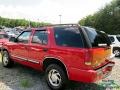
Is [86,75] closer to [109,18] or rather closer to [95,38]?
[95,38]

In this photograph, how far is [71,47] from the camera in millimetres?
5273

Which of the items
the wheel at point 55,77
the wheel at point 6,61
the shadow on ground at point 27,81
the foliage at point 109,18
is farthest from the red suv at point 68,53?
the foliage at point 109,18

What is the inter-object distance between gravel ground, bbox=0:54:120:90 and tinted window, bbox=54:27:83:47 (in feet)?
A: 4.67

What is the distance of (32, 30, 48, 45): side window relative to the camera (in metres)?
6.15

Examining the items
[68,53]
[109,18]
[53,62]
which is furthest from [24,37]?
[109,18]

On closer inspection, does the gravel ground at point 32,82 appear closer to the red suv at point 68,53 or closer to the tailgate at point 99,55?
the red suv at point 68,53

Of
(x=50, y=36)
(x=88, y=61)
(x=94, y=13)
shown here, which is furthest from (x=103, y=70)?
(x=94, y=13)

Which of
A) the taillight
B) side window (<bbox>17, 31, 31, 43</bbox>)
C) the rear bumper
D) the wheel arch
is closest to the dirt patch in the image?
the wheel arch

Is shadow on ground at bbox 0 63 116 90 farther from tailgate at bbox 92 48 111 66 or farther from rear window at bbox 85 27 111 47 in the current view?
rear window at bbox 85 27 111 47

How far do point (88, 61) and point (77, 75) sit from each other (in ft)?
1.57

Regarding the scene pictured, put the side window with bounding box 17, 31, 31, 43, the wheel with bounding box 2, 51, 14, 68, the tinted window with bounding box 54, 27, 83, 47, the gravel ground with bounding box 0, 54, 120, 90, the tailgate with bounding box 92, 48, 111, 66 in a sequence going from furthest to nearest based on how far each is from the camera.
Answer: the wheel with bounding box 2, 51, 14, 68
the side window with bounding box 17, 31, 31, 43
the gravel ground with bounding box 0, 54, 120, 90
the tinted window with bounding box 54, 27, 83, 47
the tailgate with bounding box 92, 48, 111, 66

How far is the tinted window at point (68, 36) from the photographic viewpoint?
17.1ft

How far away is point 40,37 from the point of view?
21.0ft

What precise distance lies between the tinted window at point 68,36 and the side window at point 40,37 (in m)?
0.43
